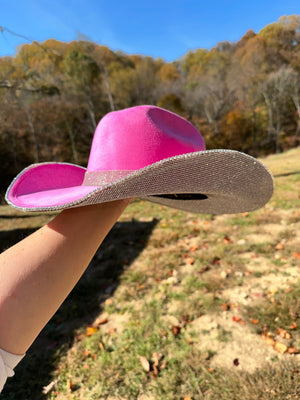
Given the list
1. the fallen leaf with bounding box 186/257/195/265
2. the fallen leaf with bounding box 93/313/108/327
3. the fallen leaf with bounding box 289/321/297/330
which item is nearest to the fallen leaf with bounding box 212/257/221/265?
the fallen leaf with bounding box 186/257/195/265

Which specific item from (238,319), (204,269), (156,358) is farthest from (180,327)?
(204,269)

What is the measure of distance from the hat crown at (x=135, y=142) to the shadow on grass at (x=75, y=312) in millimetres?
2078

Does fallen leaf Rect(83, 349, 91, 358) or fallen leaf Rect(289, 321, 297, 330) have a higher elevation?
fallen leaf Rect(289, 321, 297, 330)

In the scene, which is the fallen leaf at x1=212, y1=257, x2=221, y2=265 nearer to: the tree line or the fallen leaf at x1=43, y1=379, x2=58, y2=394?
the fallen leaf at x1=43, y1=379, x2=58, y2=394

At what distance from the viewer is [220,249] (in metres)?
4.09

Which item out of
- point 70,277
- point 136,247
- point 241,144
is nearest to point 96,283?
point 136,247

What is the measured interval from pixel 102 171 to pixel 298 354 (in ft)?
7.20

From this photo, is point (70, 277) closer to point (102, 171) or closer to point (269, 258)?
point (102, 171)

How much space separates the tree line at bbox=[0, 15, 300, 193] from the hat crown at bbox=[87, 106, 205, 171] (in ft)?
84.8

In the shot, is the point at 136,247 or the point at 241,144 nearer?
the point at 136,247

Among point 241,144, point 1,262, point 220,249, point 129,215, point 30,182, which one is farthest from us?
point 241,144

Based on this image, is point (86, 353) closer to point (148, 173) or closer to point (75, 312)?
point (75, 312)

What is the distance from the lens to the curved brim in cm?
95

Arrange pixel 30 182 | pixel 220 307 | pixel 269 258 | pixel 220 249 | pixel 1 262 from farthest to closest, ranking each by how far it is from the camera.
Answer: pixel 220 249
pixel 269 258
pixel 220 307
pixel 30 182
pixel 1 262
